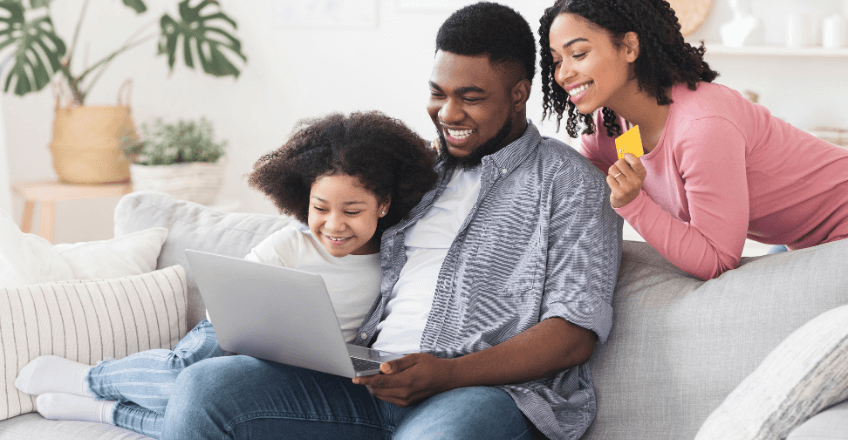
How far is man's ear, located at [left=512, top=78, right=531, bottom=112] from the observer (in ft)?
4.87

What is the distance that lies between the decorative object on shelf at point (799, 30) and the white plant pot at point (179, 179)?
228cm

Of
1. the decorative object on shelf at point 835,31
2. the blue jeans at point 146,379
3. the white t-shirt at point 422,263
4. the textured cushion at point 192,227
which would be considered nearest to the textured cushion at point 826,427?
the white t-shirt at point 422,263

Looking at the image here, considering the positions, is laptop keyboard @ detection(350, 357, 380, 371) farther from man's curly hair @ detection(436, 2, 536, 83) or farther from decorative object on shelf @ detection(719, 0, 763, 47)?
decorative object on shelf @ detection(719, 0, 763, 47)

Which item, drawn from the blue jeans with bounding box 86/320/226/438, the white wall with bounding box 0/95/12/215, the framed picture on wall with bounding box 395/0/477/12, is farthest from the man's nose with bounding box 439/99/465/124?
the white wall with bounding box 0/95/12/215

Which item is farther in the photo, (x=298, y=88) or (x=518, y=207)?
(x=298, y=88)

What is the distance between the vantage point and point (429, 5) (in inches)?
126

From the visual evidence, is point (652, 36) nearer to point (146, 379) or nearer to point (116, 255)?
point (146, 379)

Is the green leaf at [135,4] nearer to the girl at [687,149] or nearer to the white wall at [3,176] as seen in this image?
the white wall at [3,176]

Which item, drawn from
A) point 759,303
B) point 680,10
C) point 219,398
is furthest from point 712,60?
point 219,398

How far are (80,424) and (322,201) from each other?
64 centimetres

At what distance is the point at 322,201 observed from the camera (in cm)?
139

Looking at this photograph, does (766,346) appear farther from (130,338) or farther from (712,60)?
(712,60)

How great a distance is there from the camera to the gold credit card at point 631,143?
1.26 m

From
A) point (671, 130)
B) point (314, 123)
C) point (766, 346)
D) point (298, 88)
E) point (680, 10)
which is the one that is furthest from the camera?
point (298, 88)
